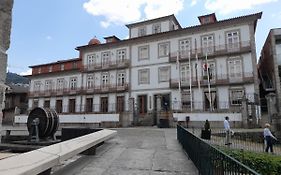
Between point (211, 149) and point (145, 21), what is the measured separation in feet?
106

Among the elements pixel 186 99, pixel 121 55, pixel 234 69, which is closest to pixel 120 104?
pixel 121 55

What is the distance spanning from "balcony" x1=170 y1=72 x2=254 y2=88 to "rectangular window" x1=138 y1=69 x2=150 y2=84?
371cm

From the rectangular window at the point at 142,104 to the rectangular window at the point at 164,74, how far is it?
3259 mm

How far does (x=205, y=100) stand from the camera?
91.6 ft

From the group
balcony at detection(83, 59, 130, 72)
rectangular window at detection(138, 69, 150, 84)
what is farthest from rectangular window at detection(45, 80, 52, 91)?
rectangular window at detection(138, 69, 150, 84)

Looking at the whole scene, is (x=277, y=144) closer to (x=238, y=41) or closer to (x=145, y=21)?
(x=238, y=41)

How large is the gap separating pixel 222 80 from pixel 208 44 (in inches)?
194

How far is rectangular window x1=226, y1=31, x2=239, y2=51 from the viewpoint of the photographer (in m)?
27.0

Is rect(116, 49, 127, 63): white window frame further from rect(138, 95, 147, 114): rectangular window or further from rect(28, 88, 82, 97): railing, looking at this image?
rect(28, 88, 82, 97): railing

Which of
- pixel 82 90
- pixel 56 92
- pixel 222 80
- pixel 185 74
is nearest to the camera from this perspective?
pixel 222 80

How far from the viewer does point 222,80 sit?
27000 millimetres

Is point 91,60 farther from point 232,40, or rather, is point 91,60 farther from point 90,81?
point 232,40

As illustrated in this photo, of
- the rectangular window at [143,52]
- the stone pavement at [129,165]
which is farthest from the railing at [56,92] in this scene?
the stone pavement at [129,165]

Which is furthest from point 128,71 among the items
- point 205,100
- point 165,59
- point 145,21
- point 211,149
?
point 211,149
